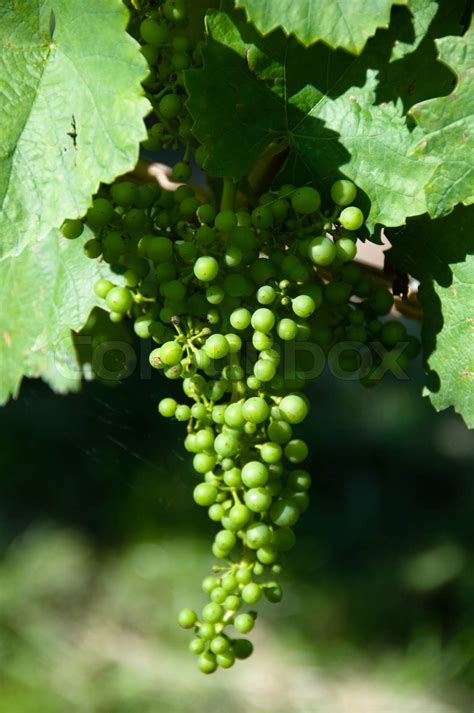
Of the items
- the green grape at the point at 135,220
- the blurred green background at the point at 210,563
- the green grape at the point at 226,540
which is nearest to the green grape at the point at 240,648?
the green grape at the point at 226,540

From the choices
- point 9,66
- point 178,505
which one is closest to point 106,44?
point 9,66

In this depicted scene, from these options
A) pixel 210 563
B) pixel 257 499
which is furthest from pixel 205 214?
pixel 210 563

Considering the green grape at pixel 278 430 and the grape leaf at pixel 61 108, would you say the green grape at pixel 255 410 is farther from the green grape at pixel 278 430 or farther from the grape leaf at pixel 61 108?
the grape leaf at pixel 61 108

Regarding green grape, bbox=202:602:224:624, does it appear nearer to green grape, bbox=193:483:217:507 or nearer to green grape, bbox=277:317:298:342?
green grape, bbox=193:483:217:507

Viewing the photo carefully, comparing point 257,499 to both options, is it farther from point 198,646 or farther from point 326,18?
point 326,18

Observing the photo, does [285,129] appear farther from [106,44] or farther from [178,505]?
[178,505]

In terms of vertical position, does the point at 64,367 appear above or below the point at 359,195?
below
